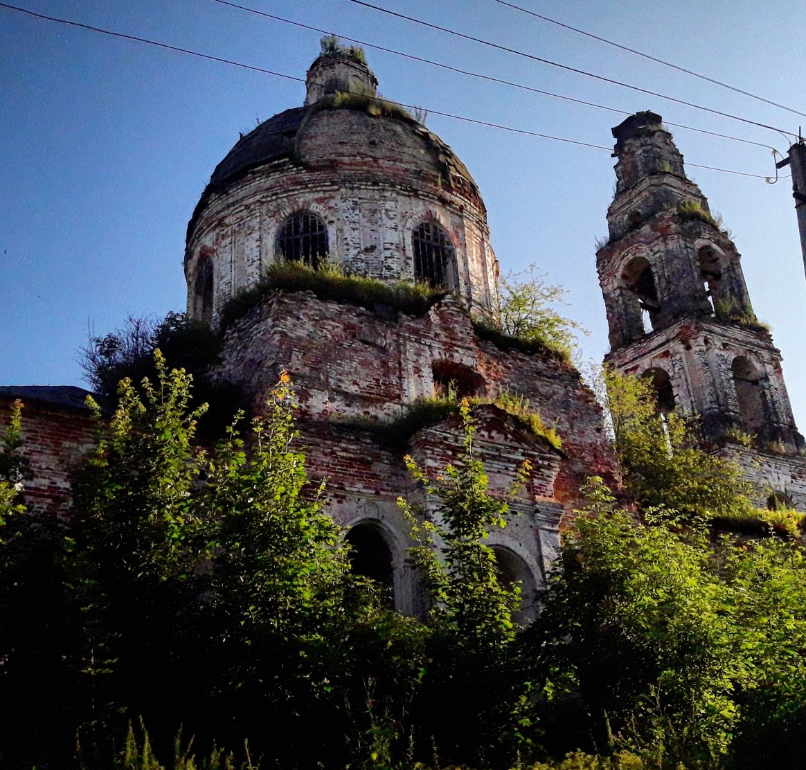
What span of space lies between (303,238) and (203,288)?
6.33ft

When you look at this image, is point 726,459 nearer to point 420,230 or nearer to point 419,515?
point 420,230

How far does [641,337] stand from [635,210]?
3.78 metres

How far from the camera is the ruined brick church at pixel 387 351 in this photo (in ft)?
33.8

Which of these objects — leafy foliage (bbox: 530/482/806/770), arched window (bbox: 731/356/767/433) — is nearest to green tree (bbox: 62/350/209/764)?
leafy foliage (bbox: 530/482/806/770)

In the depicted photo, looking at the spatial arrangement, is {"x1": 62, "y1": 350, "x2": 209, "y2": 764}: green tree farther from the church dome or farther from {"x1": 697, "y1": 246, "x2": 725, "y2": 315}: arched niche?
{"x1": 697, "y1": 246, "x2": 725, "y2": 315}: arched niche

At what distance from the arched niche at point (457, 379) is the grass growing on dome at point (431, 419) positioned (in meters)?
0.43

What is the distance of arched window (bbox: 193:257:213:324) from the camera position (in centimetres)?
1449

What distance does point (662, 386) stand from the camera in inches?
877

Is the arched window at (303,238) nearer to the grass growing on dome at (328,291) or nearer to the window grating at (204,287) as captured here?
the grass growing on dome at (328,291)

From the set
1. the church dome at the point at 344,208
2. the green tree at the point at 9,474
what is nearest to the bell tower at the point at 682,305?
the church dome at the point at 344,208

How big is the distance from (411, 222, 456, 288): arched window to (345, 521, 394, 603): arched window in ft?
15.0

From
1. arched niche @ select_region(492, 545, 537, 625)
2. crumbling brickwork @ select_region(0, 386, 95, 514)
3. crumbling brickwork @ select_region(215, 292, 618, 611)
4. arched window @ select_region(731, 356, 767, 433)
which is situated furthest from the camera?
arched window @ select_region(731, 356, 767, 433)

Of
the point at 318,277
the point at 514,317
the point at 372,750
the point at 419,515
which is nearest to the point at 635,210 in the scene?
the point at 514,317

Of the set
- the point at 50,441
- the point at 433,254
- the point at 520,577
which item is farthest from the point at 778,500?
the point at 50,441
